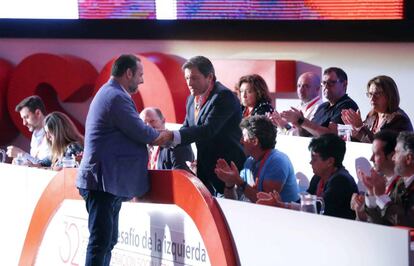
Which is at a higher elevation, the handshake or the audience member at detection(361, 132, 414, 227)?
the handshake

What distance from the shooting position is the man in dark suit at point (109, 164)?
6.52m

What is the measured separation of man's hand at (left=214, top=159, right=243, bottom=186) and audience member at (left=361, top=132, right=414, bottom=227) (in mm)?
1241

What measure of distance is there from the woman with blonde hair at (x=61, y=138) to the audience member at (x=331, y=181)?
2.79m

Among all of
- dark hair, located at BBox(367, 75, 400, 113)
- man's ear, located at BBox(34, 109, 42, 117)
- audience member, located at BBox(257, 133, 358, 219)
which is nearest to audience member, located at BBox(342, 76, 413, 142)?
dark hair, located at BBox(367, 75, 400, 113)

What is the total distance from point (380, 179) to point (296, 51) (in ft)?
16.5

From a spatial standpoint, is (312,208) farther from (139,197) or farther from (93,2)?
(93,2)

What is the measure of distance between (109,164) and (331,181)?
5.17ft

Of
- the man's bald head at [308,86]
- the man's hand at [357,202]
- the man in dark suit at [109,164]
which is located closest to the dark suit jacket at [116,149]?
the man in dark suit at [109,164]

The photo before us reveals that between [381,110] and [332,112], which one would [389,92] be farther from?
[332,112]

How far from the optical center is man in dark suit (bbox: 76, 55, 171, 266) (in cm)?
652

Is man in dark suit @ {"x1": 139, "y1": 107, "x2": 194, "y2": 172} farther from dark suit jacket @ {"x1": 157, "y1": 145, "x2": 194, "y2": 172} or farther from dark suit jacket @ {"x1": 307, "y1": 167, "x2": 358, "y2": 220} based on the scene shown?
dark suit jacket @ {"x1": 307, "y1": 167, "x2": 358, "y2": 220}

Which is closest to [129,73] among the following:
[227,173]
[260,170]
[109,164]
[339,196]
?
[109,164]

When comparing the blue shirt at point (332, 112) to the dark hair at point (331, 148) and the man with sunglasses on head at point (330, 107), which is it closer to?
the man with sunglasses on head at point (330, 107)

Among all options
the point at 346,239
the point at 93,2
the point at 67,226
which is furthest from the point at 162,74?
the point at 346,239
